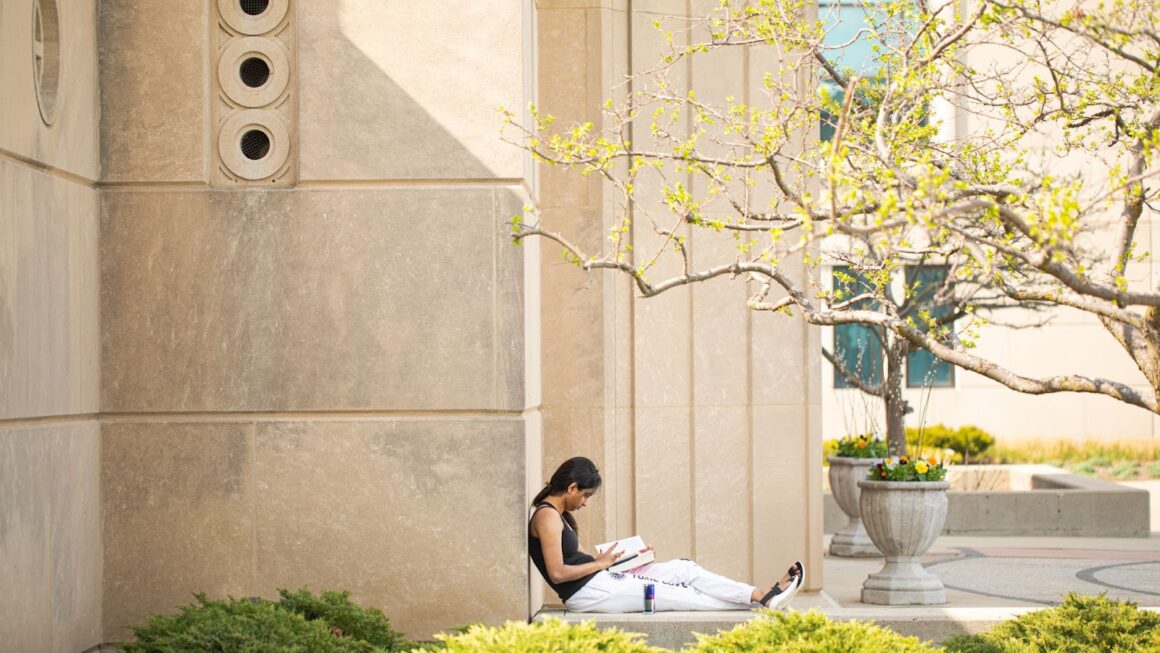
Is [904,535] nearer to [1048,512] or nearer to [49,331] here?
[49,331]

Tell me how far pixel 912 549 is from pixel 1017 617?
143 inches

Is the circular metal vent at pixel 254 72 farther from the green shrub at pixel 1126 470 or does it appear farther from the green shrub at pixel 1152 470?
the green shrub at pixel 1152 470

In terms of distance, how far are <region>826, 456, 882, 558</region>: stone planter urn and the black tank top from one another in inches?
244

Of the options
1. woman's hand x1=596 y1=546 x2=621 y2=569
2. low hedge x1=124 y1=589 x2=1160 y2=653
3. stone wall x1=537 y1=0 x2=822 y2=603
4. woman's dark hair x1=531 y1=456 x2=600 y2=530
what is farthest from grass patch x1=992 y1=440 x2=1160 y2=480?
low hedge x1=124 y1=589 x2=1160 y2=653

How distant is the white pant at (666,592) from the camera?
786 cm

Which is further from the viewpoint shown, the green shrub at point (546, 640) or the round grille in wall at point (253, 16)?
the round grille in wall at point (253, 16)

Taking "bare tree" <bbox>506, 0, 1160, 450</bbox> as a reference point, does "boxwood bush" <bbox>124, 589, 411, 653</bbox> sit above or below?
below

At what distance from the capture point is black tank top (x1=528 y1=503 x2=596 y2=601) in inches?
310

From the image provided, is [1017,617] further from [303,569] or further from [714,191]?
[303,569]

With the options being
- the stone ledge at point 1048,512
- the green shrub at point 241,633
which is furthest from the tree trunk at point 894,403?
the green shrub at point 241,633

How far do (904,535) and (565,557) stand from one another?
3.66 meters

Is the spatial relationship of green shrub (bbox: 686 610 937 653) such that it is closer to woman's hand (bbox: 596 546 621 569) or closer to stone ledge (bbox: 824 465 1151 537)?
woman's hand (bbox: 596 546 621 569)

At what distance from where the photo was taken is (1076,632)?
261 inches

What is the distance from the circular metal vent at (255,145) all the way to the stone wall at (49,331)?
79 cm
